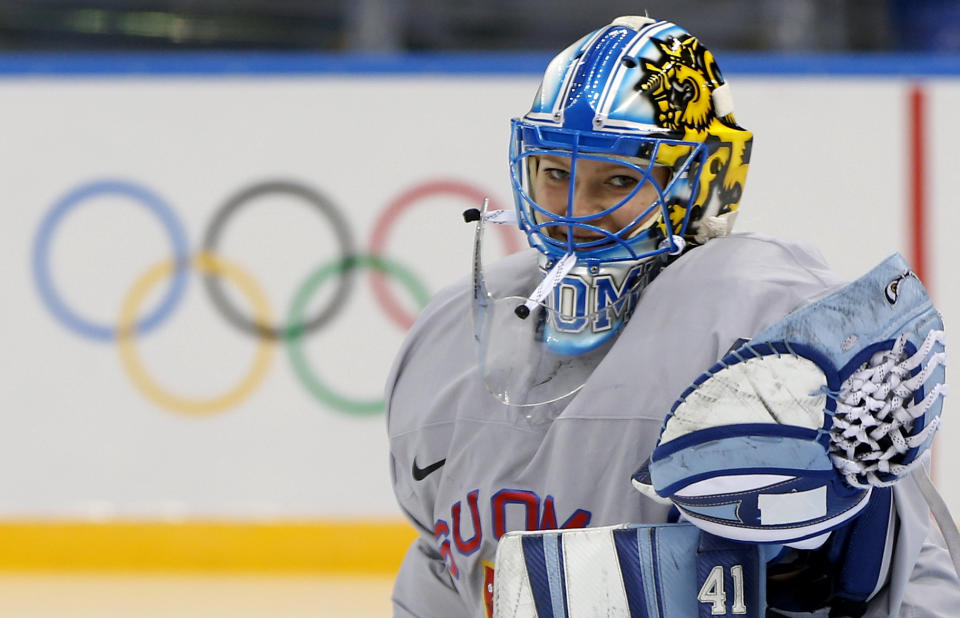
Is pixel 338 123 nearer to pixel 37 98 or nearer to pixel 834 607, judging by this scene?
pixel 37 98

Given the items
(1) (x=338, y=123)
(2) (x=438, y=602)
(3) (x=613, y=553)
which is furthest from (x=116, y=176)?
(3) (x=613, y=553)

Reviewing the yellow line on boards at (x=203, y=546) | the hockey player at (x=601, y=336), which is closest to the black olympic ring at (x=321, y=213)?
the yellow line on boards at (x=203, y=546)

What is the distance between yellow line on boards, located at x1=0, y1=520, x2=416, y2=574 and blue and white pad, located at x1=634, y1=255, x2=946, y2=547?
2470 millimetres

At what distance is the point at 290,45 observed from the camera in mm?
3957

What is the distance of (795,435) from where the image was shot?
40.3 inches

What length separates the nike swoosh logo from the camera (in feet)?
4.70

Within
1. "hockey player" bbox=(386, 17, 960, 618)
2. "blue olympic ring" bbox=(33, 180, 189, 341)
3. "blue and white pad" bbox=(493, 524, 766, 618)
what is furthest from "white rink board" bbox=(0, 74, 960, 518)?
"blue and white pad" bbox=(493, 524, 766, 618)

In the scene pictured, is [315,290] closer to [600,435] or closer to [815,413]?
[600,435]

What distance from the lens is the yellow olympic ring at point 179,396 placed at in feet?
11.4

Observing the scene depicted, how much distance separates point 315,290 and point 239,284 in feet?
0.66

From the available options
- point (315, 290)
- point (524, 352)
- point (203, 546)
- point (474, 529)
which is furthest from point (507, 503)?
point (203, 546)

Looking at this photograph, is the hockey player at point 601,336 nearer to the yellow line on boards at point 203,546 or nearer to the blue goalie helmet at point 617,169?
the blue goalie helmet at point 617,169

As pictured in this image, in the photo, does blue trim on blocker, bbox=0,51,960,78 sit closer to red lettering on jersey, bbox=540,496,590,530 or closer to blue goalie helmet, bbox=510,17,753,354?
blue goalie helmet, bbox=510,17,753,354

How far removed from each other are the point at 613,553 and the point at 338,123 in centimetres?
254
